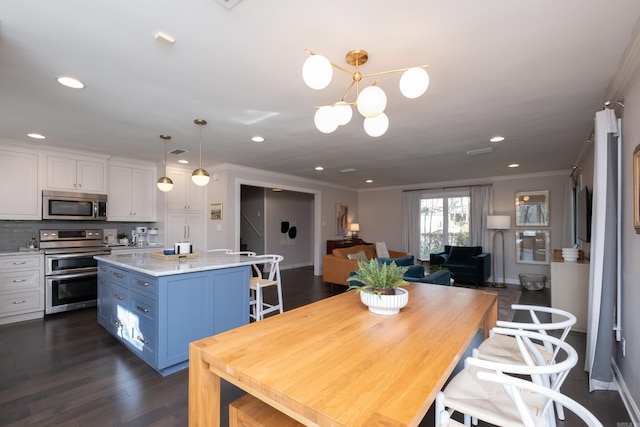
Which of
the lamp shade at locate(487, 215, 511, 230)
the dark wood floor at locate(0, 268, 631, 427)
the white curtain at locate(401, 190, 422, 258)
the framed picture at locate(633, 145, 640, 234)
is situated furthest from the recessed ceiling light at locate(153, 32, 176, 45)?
the white curtain at locate(401, 190, 422, 258)

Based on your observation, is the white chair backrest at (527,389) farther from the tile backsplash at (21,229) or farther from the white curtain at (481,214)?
the white curtain at (481,214)

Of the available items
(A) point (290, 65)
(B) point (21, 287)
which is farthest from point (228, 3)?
(B) point (21, 287)

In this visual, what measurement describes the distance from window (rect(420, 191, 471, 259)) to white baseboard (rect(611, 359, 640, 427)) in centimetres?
497

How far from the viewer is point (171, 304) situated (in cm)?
255

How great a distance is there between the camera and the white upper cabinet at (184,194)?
557 cm

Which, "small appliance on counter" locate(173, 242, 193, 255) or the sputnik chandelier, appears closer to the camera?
the sputnik chandelier

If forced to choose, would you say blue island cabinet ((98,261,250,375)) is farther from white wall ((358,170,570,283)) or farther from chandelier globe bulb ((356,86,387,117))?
white wall ((358,170,570,283))

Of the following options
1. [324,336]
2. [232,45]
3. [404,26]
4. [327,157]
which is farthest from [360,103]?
[327,157]

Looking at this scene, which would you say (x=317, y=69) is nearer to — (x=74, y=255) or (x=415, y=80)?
(x=415, y=80)

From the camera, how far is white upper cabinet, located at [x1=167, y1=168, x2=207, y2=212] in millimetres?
5570

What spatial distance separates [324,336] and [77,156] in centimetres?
521

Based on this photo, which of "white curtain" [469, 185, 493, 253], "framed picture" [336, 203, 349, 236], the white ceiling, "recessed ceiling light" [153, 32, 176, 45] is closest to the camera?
the white ceiling

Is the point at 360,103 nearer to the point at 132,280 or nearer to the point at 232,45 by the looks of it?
the point at 232,45

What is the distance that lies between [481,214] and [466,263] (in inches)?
55.1
